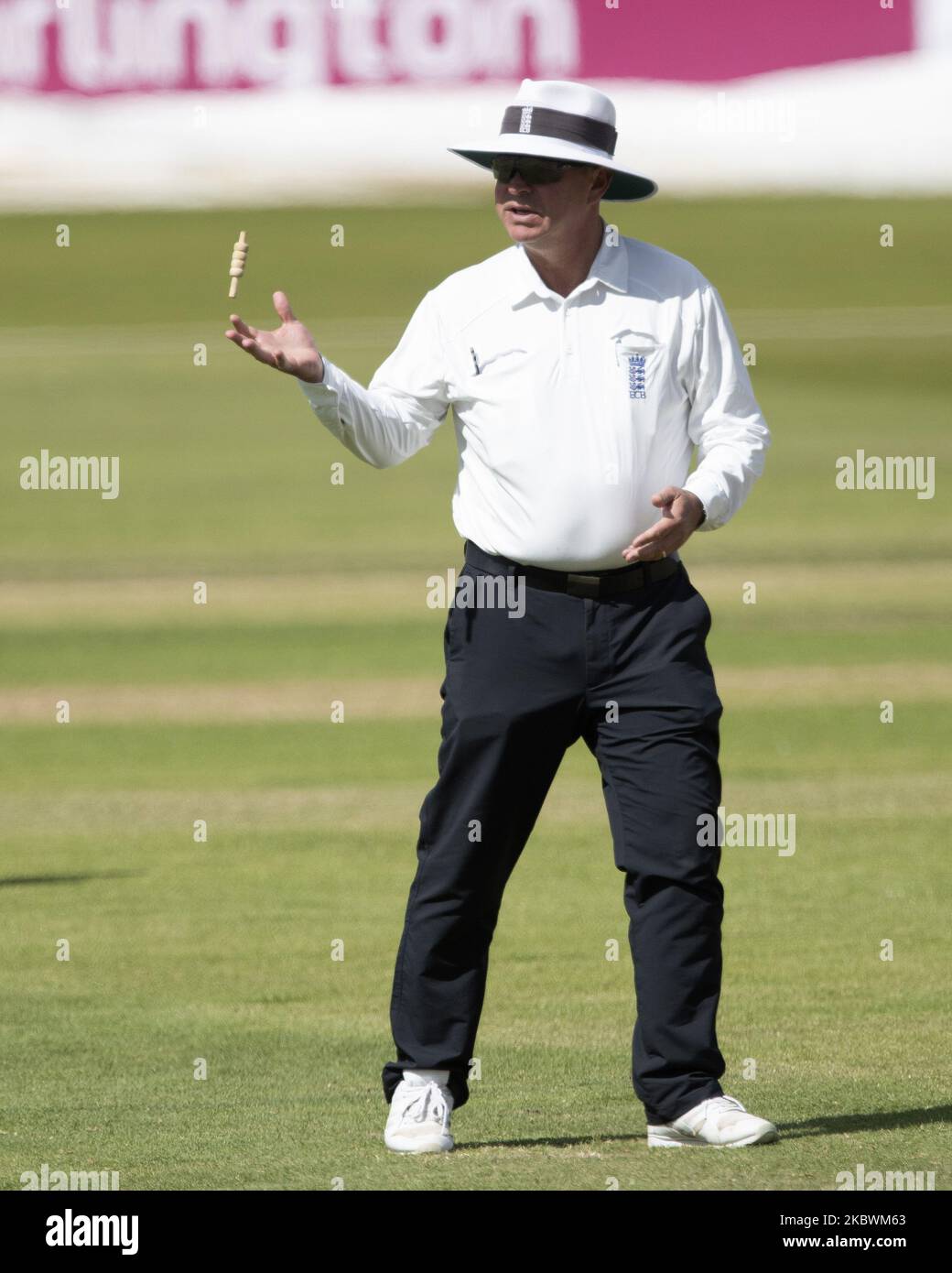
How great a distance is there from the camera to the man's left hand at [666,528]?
4680 millimetres

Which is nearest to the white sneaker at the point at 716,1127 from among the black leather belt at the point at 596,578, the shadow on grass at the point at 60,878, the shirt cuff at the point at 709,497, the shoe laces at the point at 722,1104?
the shoe laces at the point at 722,1104

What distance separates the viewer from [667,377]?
16.0 ft

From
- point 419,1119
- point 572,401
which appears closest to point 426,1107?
point 419,1119

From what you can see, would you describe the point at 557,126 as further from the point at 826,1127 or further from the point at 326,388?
the point at 826,1127

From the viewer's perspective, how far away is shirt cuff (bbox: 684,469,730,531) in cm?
484

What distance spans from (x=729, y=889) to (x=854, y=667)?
750 cm

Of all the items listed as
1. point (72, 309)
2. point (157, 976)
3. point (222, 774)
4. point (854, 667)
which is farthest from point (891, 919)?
point (72, 309)

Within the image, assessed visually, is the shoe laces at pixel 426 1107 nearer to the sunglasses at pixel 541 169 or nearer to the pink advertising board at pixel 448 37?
the sunglasses at pixel 541 169

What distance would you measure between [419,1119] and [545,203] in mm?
1873

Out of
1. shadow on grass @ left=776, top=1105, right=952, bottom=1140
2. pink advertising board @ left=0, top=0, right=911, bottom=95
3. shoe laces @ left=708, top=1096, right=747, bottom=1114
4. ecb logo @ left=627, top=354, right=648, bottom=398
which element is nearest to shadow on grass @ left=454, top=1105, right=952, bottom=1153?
shadow on grass @ left=776, top=1105, right=952, bottom=1140

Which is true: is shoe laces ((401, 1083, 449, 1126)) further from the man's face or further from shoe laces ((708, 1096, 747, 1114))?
the man's face

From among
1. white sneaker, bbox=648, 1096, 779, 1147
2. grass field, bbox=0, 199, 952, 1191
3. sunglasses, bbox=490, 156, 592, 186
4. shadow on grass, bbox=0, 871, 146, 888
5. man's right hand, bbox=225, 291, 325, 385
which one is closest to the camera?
white sneaker, bbox=648, 1096, 779, 1147

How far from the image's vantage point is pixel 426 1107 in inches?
190

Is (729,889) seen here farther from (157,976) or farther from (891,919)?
(157,976)
